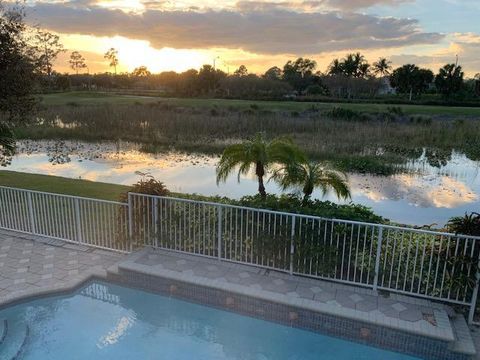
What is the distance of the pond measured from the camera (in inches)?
477

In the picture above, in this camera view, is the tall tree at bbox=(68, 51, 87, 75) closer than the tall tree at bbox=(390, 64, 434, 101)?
No

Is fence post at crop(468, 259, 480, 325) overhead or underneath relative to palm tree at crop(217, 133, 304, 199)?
underneath

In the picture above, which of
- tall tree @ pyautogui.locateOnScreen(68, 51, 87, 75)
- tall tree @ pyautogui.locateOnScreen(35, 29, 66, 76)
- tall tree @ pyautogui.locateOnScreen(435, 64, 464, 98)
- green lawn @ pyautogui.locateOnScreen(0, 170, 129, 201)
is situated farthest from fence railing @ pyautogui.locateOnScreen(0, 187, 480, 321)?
tall tree @ pyautogui.locateOnScreen(68, 51, 87, 75)

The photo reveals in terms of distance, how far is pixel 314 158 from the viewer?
18.5m

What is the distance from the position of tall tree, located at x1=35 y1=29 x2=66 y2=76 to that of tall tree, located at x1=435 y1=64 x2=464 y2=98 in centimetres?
5523

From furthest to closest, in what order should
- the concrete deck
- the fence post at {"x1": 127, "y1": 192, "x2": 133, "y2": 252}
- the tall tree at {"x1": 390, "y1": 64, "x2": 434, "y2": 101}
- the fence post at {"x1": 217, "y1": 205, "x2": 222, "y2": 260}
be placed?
the tall tree at {"x1": 390, "y1": 64, "x2": 434, "y2": 101}, the fence post at {"x1": 127, "y1": 192, "x2": 133, "y2": 252}, the fence post at {"x1": 217, "y1": 205, "x2": 222, "y2": 260}, the concrete deck

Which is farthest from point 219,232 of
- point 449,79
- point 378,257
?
point 449,79

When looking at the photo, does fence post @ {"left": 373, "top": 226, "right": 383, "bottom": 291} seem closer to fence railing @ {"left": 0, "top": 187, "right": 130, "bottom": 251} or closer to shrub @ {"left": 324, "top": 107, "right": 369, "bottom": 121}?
fence railing @ {"left": 0, "top": 187, "right": 130, "bottom": 251}

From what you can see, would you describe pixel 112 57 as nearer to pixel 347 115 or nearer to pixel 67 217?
pixel 347 115

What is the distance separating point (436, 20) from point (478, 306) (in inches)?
407

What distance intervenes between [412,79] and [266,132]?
43.6m

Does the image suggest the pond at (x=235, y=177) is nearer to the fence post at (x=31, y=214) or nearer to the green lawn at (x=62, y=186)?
the green lawn at (x=62, y=186)

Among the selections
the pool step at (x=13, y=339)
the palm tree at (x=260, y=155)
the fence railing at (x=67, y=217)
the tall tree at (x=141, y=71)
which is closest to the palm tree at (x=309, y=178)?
the palm tree at (x=260, y=155)

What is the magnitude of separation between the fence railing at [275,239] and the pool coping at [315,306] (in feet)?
1.83
